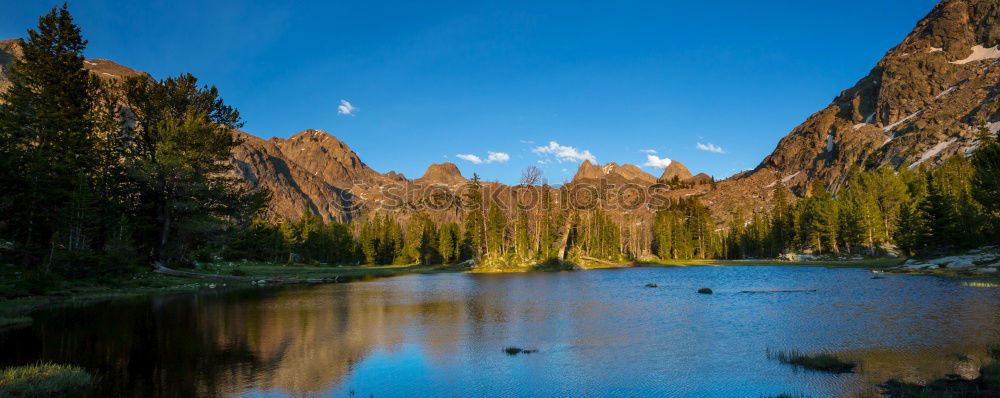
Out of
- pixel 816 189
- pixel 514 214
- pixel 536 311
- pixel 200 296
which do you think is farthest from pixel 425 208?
pixel 536 311

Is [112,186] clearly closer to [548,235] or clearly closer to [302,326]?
[302,326]

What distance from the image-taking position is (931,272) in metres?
52.8

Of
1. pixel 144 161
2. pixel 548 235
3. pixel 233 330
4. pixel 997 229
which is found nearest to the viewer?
pixel 233 330

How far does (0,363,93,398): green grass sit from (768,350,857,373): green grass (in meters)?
22.9

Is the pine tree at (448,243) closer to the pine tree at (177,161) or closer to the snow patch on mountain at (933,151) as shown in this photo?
the pine tree at (177,161)

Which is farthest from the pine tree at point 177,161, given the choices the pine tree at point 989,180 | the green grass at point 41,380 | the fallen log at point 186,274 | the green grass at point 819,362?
the pine tree at point 989,180

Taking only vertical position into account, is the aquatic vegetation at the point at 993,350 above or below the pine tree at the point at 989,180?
below

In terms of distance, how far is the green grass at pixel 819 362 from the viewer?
15.3 meters

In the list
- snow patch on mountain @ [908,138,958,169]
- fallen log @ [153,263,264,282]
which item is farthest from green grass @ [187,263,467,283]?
snow patch on mountain @ [908,138,958,169]

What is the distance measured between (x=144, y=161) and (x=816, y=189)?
540ft

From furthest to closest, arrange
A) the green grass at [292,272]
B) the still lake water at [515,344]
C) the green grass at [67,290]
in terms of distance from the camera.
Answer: the green grass at [292,272] → the green grass at [67,290] → the still lake water at [515,344]

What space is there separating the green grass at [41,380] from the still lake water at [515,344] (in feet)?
2.33

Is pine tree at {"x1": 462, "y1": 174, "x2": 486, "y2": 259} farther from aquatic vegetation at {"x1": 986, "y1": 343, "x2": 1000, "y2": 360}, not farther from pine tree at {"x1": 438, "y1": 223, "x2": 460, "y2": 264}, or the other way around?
aquatic vegetation at {"x1": 986, "y1": 343, "x2": 1000, "y2": 360}

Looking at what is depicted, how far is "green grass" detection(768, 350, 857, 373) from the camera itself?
1534 centimetres
